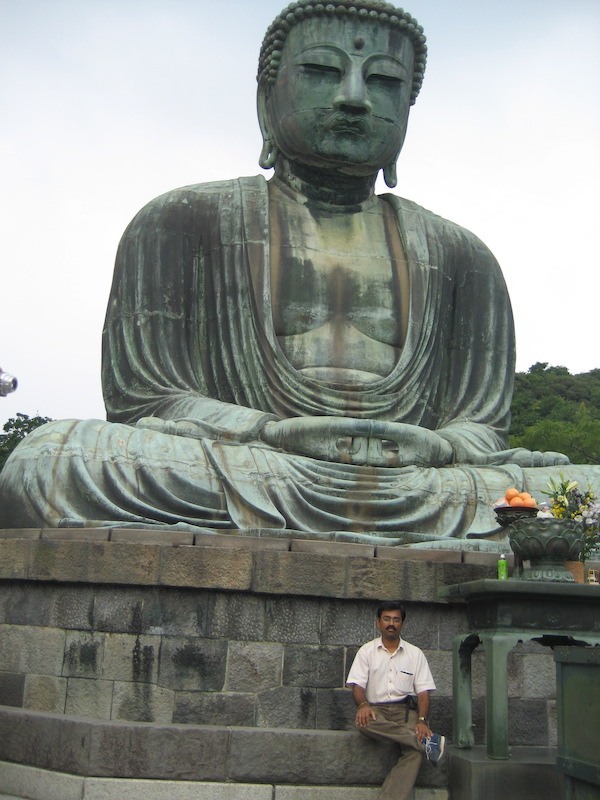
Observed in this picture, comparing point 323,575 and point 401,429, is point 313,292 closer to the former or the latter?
point 401,429

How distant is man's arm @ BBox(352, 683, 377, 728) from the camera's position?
538 cm

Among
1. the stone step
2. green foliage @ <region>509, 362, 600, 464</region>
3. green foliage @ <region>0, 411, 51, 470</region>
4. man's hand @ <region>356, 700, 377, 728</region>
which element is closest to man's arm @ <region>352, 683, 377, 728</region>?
man's hand @ <region>356, 700, 377, 728</region>

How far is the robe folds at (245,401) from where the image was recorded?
23.0 ft

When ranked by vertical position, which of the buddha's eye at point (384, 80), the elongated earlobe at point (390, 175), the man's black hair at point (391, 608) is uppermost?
the buddha's eye at point (384, 80)

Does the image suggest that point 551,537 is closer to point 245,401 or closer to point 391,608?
point 391,608

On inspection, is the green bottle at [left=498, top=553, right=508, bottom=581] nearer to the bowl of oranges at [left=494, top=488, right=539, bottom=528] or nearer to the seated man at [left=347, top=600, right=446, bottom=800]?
the bowl of oranges at [left=494, top=488, right=539, bottom=528]

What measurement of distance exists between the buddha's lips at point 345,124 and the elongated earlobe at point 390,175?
609 millimetres

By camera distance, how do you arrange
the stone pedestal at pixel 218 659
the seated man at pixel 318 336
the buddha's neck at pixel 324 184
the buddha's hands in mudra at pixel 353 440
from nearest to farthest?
the stone pedestal at pixel 218 659 → the seated man at pixel 318 336 → the buddha's hands in mudra at pixel 353 440 → the buddha's neck at pixel 324 184

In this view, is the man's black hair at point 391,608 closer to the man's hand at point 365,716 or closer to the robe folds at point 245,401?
the man's hand at point 365,716

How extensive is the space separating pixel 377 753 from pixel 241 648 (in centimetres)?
88

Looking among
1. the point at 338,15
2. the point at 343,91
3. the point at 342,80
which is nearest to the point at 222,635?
the point at 343,91

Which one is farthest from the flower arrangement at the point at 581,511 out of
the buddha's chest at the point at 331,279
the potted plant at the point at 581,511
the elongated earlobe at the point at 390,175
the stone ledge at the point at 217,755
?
the elongated earlobe at the point at 390,175

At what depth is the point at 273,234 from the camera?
896 centimetres

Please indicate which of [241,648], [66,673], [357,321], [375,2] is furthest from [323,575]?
[375,2]
